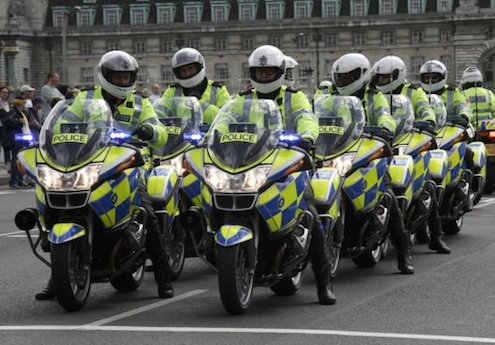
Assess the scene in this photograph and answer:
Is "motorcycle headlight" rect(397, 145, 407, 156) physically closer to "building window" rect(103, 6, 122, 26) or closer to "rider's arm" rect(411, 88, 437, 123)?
"rider's arm" rect(411, 88, 437, 123)

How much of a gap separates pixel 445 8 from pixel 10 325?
120m

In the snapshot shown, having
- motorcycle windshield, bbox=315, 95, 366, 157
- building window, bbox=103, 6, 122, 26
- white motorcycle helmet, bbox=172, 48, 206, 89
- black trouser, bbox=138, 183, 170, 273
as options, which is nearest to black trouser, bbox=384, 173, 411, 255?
motorcycle windshield, bbox=315, 95, 366, 157

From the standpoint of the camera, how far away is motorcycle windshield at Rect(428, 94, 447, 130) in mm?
15258

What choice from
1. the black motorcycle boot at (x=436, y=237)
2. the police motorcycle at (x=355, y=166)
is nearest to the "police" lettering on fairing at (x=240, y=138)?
the police motorcycle at (x=355, y=166)

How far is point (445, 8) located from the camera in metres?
126

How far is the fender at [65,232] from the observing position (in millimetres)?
9141

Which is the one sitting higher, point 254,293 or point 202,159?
point 202,159

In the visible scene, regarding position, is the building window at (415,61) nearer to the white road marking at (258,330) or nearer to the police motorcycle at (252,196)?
the police motorcycle at (252,196)

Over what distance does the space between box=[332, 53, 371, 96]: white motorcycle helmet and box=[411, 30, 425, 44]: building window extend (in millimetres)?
112828

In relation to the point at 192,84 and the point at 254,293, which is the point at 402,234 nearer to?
the point at 254,293

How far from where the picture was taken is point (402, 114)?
13414 millimetres

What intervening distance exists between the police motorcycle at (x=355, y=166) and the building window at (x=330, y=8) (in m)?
118

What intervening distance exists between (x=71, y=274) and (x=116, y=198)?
2.20 feet

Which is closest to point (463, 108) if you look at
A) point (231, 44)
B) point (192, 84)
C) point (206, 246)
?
point (192, 84)
